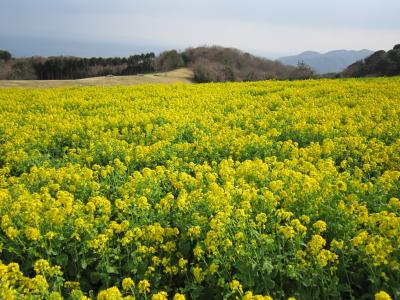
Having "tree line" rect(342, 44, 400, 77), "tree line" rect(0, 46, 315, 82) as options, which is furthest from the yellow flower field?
"tree line" rect(0, 46, 315, 82)

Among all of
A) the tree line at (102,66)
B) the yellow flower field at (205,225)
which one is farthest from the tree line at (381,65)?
the yellow flower field at (205,225)

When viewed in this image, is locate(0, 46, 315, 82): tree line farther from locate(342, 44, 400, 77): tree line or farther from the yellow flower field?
the yellow flower field

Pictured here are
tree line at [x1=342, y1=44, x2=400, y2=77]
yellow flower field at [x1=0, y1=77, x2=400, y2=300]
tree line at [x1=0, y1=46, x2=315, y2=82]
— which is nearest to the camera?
yellow flower field at [x1=0, y1=77, x2=400, y2=300]

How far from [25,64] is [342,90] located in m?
76.5

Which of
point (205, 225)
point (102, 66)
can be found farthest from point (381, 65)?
point (205, 225)

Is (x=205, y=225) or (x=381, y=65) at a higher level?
(x=381, y=65)

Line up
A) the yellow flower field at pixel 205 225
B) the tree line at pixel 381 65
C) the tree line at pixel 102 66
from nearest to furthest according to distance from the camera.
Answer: the yellow flower field at pixel 205 225, the tree line at pixel 381 65, the tree line at pixel 102 66

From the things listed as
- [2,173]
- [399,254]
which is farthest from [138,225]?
[2,173]

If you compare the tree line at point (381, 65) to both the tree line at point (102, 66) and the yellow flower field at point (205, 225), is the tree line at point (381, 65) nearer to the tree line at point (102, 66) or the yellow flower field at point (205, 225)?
the tree line at point (102, 66)

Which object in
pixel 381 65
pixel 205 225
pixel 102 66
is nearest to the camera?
pixel 205 225

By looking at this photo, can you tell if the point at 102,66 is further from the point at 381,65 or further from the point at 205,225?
the point at 205,225

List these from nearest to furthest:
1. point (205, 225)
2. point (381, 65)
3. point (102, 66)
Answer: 1. point (205, 225)
2. point (381, 65)
3. point (102, 66)

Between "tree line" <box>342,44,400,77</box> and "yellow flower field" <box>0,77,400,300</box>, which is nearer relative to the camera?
"yellow flower field" <box>0,77,400,300</box>

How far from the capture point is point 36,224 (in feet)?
18.4
